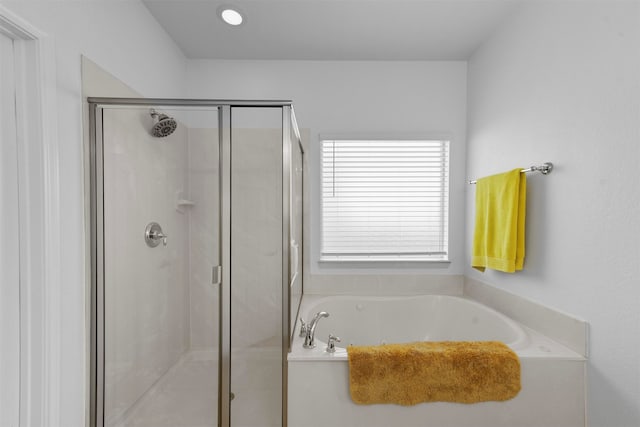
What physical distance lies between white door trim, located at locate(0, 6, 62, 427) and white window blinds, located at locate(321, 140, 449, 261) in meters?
1.74

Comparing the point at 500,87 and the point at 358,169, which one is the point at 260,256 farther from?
the point at 500,87

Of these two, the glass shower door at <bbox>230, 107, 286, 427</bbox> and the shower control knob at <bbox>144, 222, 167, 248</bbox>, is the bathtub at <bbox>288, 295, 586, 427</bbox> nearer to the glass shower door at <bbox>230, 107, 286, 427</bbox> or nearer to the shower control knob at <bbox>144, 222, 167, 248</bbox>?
the glass shower door at <bbox>230, 107, 286, 427</bbox>

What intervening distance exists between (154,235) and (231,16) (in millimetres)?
1440

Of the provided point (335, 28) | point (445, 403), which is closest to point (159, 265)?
point (445, 403)

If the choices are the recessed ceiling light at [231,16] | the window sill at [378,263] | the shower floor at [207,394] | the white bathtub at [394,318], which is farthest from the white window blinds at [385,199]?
the shower floor at [207,394]

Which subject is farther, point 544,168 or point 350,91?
point 350,91

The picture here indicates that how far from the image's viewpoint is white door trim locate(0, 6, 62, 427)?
1.13 m

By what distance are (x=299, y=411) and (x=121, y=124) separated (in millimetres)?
1560

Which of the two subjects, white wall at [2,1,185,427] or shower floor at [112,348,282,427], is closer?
white wall at [2,1,185,427]

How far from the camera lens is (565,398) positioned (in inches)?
57.1

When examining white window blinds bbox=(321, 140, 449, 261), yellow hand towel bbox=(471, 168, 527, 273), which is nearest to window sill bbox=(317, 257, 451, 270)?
white window blinds bbox=(321, 140, 449, 261)

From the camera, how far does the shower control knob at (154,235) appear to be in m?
1.49

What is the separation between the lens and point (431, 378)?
1.44m

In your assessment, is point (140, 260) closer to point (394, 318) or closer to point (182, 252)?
point (182, 252)
